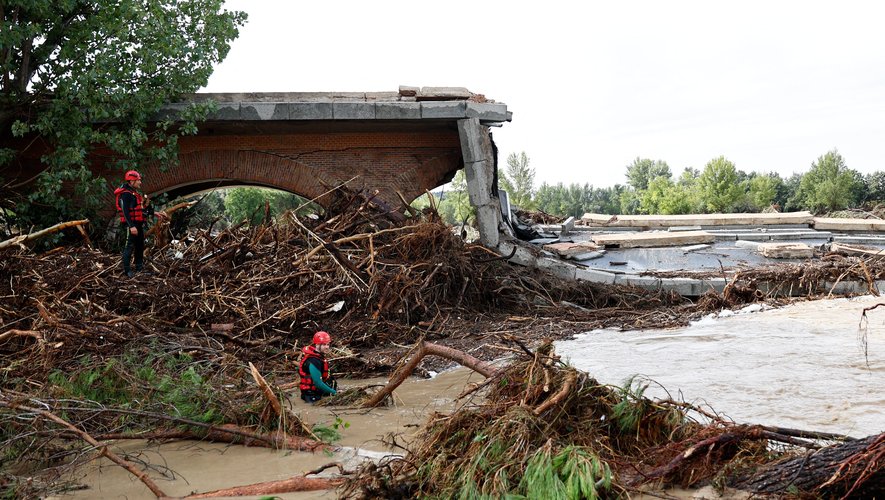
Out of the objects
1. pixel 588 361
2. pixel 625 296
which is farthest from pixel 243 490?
pixel 625 296

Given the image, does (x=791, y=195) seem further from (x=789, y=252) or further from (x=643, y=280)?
(x=643, y=280)

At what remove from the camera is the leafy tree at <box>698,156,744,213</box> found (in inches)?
2068

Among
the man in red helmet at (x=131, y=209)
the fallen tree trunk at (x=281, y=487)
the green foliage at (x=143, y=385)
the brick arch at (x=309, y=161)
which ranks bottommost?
the fallen tree trunk at (x=281, y=487)

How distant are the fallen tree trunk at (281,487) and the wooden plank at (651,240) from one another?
13447 millimetres

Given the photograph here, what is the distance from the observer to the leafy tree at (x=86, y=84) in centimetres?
1423

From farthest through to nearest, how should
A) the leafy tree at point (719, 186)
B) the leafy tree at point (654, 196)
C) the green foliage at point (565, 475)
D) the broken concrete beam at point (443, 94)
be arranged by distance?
the leafy tree at point (654, 196), the leafy tree at point (719, 186), the broken concrete beam at point (443, 94), the green foliage at point (565, 475)

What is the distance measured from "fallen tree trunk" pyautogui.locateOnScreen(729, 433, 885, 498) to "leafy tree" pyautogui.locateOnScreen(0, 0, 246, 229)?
12.5 metres

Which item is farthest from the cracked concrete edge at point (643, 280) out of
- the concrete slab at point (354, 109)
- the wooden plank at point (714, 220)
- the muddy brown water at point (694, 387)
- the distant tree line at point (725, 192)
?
the distant tree line at point (725, 192)

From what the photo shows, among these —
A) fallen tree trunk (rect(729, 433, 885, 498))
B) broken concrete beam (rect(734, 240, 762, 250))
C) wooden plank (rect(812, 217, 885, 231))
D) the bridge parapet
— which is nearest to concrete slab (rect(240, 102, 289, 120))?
the bridge parapet

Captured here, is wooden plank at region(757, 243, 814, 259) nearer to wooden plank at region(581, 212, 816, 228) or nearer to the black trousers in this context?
wooden plank at region(581, 212, 816, 228)

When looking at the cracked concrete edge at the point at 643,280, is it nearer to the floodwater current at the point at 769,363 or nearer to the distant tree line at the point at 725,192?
the floodwater current at the point at 769,363

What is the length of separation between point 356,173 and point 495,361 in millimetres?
7890

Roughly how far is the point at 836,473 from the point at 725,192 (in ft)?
171

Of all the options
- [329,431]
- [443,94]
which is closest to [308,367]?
[329,431]
